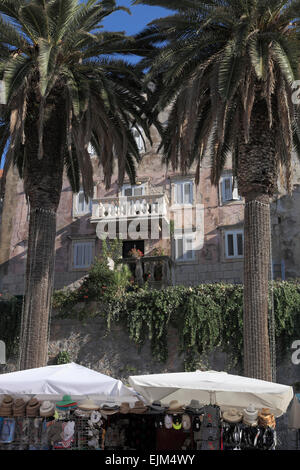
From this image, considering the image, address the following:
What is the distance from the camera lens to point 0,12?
49.6ft

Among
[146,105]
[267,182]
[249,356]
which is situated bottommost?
[249,356]

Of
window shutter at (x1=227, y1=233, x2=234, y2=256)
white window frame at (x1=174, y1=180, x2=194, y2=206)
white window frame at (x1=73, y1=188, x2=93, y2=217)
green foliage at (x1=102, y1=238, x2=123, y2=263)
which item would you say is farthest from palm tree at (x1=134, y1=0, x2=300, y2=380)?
white window frame at (x1=73, y1=188, x2=93, y2=217)

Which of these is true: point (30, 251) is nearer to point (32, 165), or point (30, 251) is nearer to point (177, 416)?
point (32, 165)

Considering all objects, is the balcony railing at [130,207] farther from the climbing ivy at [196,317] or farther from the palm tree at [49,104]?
the palm tree at [49,104]

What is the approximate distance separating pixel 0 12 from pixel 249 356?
11.0 meters

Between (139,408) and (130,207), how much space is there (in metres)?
17.5

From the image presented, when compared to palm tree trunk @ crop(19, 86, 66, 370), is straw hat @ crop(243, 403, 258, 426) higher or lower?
lower

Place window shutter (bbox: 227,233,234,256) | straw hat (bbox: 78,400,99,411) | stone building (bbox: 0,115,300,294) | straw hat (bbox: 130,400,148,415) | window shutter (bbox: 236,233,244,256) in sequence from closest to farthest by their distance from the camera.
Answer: straw hat (bbox: 78,400,99,411) < straw hat (bbox: 130,400,148,415) < stone building (bbox: 0,115,300,294) < window shutter (bbox: 236,233,244,256) < window shutter (bbox: 227,233,234,256)

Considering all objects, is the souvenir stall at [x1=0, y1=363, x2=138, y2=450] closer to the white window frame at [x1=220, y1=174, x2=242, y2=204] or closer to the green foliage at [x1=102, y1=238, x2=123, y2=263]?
the green foliage at [x1=102, y1=238, x2=123, y2=263]

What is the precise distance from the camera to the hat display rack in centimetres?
1054

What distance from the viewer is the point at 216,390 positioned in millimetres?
10594

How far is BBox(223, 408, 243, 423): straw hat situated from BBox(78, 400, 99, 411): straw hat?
248 cm

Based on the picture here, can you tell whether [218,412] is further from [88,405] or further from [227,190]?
[227,190]

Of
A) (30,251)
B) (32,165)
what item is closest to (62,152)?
(32,165)
